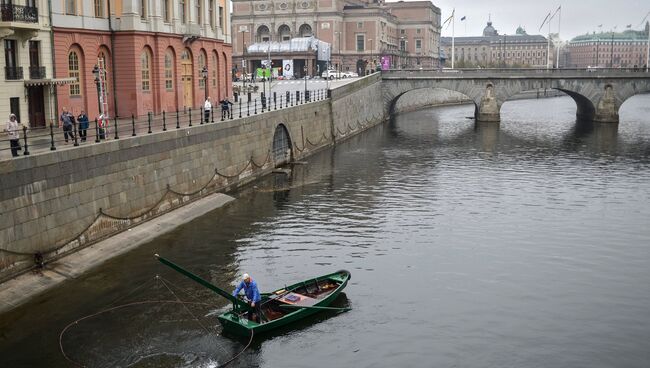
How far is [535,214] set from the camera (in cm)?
4072

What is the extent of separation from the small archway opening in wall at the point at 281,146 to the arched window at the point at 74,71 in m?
14.6

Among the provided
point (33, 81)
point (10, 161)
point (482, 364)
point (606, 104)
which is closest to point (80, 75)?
point (33, 81)

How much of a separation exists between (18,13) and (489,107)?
66291 millimetres

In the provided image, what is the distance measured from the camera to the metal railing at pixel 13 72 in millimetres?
39406

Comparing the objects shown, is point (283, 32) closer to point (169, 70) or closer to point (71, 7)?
point (169, 70)

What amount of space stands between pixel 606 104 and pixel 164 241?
72.8 metres

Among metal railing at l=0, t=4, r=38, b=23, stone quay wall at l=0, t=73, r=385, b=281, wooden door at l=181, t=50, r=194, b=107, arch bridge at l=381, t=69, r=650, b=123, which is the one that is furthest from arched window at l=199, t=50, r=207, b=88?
arch bridge at l=381, t=69, r=650, b=123

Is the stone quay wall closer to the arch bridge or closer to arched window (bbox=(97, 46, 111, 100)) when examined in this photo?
arched window (bbox=(97, 46, 111, 100))

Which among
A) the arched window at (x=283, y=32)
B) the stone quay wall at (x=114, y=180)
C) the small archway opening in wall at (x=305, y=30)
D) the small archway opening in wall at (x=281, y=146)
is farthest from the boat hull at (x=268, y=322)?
the arched window at (x=283, y=32)

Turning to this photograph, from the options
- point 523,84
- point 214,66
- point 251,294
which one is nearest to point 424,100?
point 523,84

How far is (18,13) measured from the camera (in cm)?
3875

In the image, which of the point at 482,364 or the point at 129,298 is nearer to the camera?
the point at 482,364

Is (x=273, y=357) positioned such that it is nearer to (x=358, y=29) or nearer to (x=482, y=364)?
(x=482, y=364)

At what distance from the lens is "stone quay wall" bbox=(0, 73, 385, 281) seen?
27062 mm
